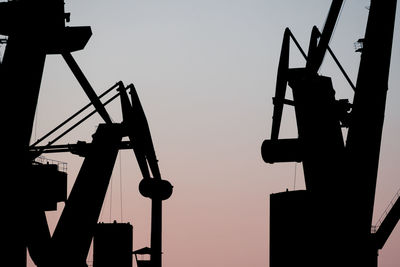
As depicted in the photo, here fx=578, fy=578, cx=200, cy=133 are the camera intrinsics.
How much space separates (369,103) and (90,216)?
1536 centimetres

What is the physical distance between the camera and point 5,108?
21703 millimetres

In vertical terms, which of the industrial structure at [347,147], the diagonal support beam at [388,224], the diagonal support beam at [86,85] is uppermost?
the diagonal support beam at [86,85]

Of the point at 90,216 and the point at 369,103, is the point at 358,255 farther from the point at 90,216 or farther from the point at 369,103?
the point at 90,216

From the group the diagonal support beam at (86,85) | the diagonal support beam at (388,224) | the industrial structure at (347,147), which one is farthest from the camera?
the diagonal support beam at (388,224)

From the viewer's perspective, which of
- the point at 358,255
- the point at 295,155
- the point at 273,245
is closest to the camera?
the point at 273,245

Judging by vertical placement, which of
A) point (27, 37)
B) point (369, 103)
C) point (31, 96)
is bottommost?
point (369, 103)

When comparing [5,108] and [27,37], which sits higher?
[27,37]

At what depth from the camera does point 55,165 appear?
1400 inches

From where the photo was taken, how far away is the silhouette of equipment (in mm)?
22125

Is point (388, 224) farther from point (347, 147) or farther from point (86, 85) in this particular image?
point (347, 147)

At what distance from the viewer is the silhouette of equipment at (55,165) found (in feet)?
72.6

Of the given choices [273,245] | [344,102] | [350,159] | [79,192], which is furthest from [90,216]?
[273,245]

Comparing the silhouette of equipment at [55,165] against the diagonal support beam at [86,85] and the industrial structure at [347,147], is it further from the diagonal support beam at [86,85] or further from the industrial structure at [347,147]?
the industrial structure at [347,147]

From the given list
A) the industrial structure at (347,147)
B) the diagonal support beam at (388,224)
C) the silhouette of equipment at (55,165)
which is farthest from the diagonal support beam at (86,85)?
the diagonal support beam at (388,224)
